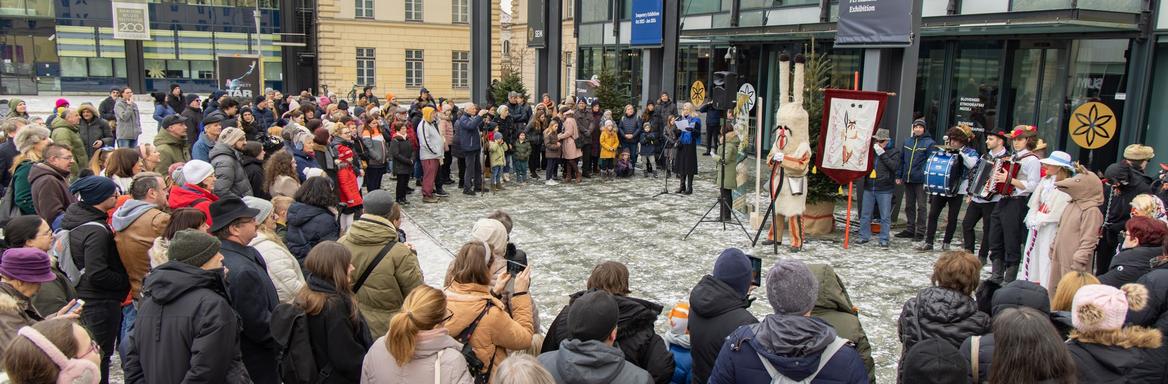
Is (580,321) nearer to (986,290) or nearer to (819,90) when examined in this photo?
(986,290)

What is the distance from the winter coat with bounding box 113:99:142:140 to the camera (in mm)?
14656

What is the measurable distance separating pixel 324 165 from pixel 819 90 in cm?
671

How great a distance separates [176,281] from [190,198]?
2833mm

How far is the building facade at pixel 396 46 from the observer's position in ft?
144

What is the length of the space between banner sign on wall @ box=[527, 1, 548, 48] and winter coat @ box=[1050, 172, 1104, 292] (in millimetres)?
15523

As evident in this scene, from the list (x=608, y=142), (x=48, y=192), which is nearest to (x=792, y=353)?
(x=48, y=192)

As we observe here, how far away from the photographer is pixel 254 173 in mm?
8164

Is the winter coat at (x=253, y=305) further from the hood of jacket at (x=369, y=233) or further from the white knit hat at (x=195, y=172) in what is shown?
the white knit hat at (x=195, y=172)

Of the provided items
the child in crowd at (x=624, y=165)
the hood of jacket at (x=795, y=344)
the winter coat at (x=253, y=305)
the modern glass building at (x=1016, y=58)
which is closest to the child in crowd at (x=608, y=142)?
the child in crowd at (x=624, y=165)

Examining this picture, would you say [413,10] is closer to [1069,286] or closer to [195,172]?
[195,172]

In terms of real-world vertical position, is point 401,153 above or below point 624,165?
above

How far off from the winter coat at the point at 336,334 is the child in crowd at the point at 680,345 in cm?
163

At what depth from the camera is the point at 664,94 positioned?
54.4ft

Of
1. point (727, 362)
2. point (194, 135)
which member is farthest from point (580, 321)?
point (194, 135)
